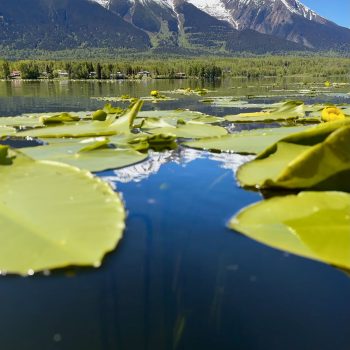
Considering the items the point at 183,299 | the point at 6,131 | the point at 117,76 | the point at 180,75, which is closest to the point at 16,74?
the point at 117,76

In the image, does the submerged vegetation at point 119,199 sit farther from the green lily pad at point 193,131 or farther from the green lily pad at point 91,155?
the green lily pad at point 193,131

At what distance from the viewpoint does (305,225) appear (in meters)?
1.35

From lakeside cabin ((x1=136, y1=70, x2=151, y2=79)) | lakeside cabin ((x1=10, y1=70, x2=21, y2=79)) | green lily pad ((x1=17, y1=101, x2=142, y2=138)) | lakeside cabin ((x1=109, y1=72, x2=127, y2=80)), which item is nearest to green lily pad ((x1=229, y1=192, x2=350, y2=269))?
green lily pad ((x1=17, y1=101, x2=142, y2=138))

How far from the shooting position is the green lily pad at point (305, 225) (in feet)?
3.96

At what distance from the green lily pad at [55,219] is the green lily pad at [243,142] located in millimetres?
1152

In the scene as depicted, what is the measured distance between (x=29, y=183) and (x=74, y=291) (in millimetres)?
790

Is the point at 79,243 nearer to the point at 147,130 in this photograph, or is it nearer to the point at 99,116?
the point at 147,130

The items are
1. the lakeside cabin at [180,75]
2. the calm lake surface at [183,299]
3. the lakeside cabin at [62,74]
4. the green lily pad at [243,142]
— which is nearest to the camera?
the calm lake surface at [183,299]

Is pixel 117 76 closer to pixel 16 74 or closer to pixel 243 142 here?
pixel 16 74

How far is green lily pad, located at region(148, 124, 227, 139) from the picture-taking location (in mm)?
3336

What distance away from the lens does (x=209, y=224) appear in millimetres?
1529

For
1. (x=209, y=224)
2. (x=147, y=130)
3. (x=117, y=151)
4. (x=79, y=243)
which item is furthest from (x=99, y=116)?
(x=79, y=243)

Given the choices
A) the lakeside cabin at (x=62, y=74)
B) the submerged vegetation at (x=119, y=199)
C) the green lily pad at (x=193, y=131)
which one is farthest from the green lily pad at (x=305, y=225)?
the lakeside cabin at (x=62, y=74)

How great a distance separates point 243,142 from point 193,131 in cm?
73
